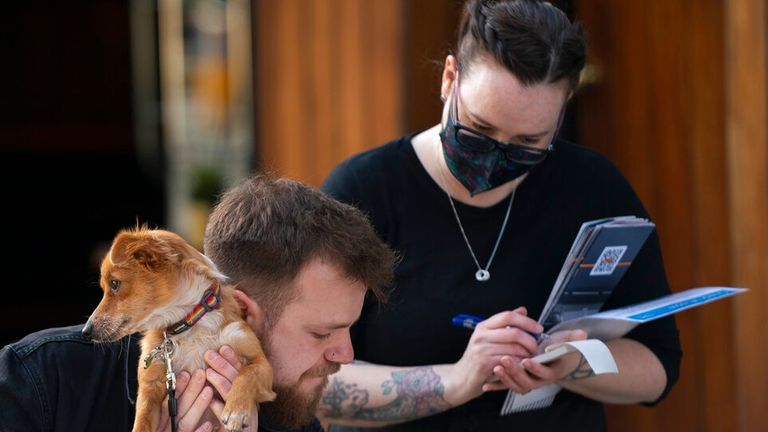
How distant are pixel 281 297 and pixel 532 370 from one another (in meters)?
0.63

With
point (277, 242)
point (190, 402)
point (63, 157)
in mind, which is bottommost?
point (63, 157)

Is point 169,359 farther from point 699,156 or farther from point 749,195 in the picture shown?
point 699,156

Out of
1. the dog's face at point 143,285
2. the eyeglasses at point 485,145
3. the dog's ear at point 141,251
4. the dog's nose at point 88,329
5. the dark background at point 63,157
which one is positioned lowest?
the dark background at point 63,157

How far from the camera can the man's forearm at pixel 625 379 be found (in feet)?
8.57

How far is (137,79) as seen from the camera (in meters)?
5.44

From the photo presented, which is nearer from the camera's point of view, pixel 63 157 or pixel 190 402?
pixel 190 402

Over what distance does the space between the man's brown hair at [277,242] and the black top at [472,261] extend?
476 mm

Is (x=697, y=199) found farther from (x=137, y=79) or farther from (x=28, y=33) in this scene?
(x=28, y=33)

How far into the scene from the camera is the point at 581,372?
2.58 m

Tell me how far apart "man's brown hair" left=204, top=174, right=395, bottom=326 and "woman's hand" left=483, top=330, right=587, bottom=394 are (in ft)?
1.55

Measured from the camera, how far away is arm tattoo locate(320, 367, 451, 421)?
8.36 feet

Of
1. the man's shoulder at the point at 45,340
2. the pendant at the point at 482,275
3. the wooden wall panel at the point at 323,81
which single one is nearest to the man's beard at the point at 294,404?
the man's shoulder at the point at 45,340

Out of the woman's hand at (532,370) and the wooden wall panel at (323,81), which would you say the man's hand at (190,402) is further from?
the wooden wall panel at (323,81)

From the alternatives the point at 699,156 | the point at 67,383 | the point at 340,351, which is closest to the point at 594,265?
the point at 340,351
